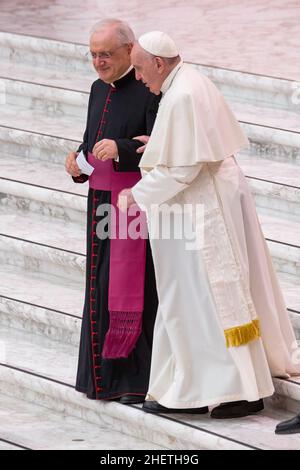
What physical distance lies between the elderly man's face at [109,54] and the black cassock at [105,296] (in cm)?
8

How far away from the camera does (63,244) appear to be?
23.7 ft

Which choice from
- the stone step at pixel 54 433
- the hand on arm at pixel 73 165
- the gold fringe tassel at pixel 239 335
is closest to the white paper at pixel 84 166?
the hand on arm at pixel 73 165

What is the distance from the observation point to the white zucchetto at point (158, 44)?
17.7 feet

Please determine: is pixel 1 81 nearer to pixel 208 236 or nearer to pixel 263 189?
pixel 263 189

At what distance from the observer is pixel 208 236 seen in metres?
5.57

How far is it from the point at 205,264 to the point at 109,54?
0.97m

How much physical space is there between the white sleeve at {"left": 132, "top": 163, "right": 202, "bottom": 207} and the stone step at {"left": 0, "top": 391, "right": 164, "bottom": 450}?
1127 millimetres

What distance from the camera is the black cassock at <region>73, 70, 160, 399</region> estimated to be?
578cm

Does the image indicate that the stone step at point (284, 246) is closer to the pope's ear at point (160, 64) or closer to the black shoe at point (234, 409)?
the black shoe at point (234, 409)

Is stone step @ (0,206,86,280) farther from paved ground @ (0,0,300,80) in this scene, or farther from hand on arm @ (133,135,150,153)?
paved ground @ (0,0,300,80)

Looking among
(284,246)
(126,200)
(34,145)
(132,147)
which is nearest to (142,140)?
(132,147)

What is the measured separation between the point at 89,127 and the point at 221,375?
1.23 meters
